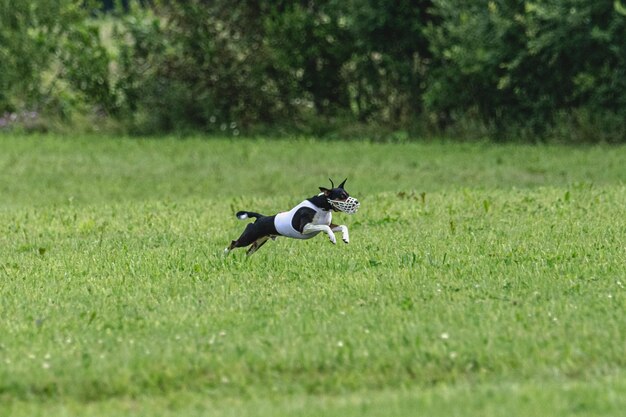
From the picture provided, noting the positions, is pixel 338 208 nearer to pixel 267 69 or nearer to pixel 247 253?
pixel 247 253

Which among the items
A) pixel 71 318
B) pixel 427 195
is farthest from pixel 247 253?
pixel 427 195

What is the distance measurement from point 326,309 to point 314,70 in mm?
17032

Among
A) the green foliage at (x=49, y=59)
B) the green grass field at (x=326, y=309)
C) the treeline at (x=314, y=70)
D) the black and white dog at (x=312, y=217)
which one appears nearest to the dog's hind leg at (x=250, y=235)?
the black and white dog at (x=312, y=217)

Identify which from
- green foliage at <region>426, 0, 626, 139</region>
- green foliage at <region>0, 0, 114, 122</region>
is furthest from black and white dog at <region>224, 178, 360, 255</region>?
green foliage at <region>0, 0, 114, 122</region>

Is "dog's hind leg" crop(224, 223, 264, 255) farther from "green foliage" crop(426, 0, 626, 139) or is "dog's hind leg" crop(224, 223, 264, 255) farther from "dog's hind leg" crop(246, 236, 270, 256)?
"green foliage" crop(426, 0, 626, 139)

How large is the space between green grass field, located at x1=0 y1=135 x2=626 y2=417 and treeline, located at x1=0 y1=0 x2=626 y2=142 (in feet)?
22.5

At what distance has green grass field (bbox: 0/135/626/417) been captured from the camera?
277 inches

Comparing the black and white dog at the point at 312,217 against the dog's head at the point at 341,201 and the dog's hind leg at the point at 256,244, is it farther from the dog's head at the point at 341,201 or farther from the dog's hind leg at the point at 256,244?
the dog's hind leg at the point at 256,244

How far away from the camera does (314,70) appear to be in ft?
83.3

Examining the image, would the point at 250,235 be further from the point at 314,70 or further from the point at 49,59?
the point at 49,59

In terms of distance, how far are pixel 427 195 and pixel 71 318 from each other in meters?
7.51

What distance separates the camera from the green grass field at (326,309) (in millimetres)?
7035

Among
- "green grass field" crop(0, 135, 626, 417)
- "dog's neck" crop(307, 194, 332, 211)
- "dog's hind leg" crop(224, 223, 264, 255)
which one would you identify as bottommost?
"green grass field" crop(0, 135, 626, 417)

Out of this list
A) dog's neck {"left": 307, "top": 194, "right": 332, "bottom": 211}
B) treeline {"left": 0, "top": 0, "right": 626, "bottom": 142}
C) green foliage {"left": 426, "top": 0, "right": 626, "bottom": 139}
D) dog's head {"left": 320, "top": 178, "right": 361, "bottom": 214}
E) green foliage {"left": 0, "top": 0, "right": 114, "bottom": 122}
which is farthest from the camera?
green foliage {"left": 0, "top": 0, "right": 114, "bottom": 122}
